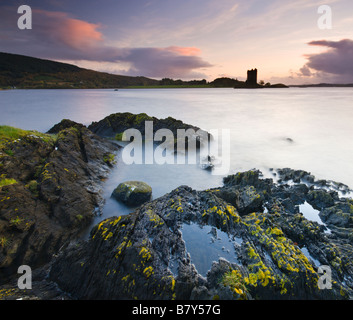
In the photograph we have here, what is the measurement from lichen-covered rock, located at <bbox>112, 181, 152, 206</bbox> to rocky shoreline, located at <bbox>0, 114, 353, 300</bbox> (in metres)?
1.54

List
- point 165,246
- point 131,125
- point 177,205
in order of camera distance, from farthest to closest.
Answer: point 131,125 → point 177,205 → point 165,246

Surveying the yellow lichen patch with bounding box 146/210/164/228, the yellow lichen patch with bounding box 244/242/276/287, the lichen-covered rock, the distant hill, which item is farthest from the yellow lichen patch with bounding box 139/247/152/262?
the distant hill

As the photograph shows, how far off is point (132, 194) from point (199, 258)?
684cm

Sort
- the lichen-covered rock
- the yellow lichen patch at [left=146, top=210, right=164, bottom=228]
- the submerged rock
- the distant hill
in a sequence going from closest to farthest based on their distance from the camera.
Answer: the submerged rock
the yellow lichen patch at [left=146, top=210, right=164, bottom=228]
the lichen-covered rock
the distant hill

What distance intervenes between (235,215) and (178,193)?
2480 mm

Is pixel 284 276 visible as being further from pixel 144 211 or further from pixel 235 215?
pixel 144 211

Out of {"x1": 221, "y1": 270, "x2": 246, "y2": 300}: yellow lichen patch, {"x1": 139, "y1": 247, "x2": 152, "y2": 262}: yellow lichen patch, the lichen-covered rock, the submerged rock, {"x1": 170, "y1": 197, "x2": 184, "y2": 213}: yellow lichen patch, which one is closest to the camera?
{"x1": 221, "y1": 270, "x2": 246, "y2": 300}: yellow lichen patch

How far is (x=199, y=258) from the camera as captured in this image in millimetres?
5922

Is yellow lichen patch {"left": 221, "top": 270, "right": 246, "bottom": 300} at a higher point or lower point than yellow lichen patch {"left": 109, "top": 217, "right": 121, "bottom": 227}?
lower

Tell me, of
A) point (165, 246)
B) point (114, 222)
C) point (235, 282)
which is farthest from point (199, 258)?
point (114, 222)

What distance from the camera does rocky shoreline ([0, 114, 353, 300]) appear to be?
529 centimetres

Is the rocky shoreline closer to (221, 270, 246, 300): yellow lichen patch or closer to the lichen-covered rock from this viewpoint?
(221, 270, 246, 300): yellow lichen patch

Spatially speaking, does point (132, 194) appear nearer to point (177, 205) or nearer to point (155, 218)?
point (177, 205)

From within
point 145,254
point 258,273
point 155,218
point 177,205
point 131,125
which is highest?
point 131,125
